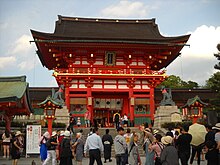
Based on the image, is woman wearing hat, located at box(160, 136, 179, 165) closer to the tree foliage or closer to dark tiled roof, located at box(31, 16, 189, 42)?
dark tiled roof, located at box(31, 16, 189, 42)

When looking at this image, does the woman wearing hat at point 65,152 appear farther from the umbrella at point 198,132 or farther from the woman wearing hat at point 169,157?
the woman wearing hat at point 169,157

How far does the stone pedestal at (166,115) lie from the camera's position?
2640 cm

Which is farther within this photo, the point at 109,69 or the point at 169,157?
the point at 109,69

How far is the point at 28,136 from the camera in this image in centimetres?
1728

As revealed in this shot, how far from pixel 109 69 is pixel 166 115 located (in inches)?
275

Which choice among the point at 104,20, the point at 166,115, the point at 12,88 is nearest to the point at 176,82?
the point at 104,20

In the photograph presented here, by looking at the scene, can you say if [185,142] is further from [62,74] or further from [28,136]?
[62,74]

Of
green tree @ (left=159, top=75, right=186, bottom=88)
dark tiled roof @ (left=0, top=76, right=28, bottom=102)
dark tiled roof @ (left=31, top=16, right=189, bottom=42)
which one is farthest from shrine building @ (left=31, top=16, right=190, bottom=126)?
green tree @ (left=159, top=75, right=186, bottom=88)

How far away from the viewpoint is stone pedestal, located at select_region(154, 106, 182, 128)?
86.6 ft

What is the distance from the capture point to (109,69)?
2995cm

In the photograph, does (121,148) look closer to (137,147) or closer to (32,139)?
(137,147)

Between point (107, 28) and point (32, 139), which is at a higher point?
point (107, 28)

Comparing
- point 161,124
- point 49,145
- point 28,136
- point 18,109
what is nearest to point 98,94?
point 161,124

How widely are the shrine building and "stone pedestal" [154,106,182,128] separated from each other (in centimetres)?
152
